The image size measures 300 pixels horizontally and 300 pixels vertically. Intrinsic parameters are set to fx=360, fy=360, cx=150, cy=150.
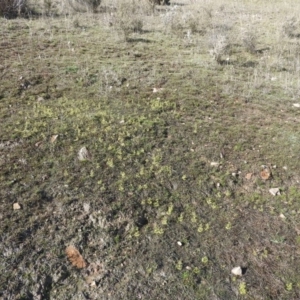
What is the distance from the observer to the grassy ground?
3.63m

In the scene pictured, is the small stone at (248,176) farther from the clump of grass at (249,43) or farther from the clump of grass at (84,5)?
the clump of grass at (84,5)

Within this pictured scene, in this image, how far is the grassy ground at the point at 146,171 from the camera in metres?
3.63

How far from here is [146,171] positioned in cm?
477

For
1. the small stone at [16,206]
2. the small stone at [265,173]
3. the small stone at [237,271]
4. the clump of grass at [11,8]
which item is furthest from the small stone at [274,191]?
the clump of grass at [11,8]

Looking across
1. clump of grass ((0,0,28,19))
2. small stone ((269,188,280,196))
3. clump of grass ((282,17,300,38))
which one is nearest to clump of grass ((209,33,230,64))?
clump of grass ((282,17,300,38))

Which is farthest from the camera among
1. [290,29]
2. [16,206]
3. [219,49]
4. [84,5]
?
[84,5]

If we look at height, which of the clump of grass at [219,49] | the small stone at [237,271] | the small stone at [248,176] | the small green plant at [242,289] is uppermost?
Answer: the clump of grass at [219,49]

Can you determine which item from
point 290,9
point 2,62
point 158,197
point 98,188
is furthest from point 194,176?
point 290,9

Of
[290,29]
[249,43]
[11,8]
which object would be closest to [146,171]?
[249,43]

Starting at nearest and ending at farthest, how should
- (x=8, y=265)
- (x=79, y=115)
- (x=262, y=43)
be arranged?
(x=8, y=265), (x=79, y=115), (x=262, y=43)

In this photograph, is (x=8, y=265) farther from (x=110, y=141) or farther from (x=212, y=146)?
(x=212, y=146)

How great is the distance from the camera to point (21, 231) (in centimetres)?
387

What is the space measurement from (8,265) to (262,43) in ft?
27.9

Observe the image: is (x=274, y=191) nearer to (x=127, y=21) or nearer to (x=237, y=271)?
(x=237, y=271)
